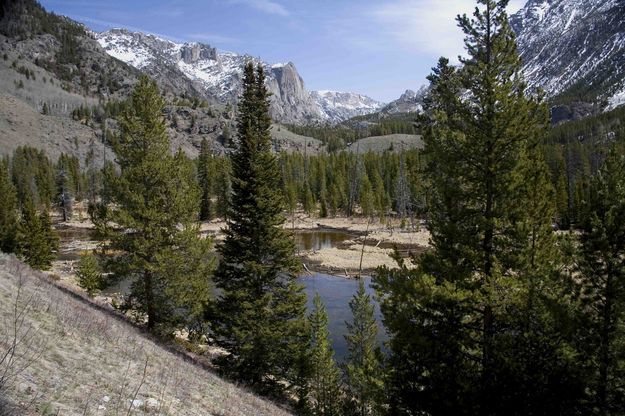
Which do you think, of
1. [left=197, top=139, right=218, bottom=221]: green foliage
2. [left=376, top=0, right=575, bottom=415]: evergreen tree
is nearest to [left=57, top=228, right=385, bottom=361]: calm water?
[left=376, top=0, right=575, bottom=415]: evergreen tree

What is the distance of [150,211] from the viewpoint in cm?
1980

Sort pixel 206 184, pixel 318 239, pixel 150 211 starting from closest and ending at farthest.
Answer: pixel 150 211, pixel 318 239, pixel 206 184

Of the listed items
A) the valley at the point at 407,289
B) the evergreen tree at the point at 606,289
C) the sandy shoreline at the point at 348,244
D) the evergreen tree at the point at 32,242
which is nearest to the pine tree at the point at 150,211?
the valley at the point at 407,289

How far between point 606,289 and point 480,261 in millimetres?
2857

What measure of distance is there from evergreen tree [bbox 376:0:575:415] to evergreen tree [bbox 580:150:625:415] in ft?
2.88

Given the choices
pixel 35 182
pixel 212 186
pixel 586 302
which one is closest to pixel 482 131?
pixel 586 302

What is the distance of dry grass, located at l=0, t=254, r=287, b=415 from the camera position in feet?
23.9

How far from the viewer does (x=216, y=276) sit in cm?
2123

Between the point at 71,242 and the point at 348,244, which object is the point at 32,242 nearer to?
the point at 71,242

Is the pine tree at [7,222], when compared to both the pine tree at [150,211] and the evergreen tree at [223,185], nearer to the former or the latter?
the pine tree at [150,211]

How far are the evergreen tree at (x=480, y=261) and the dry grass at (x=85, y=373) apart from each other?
15.5 ft

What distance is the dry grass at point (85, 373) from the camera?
7293 mm

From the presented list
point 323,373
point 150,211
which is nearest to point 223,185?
point 150,211

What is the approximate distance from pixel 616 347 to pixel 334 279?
39836 millimetres
